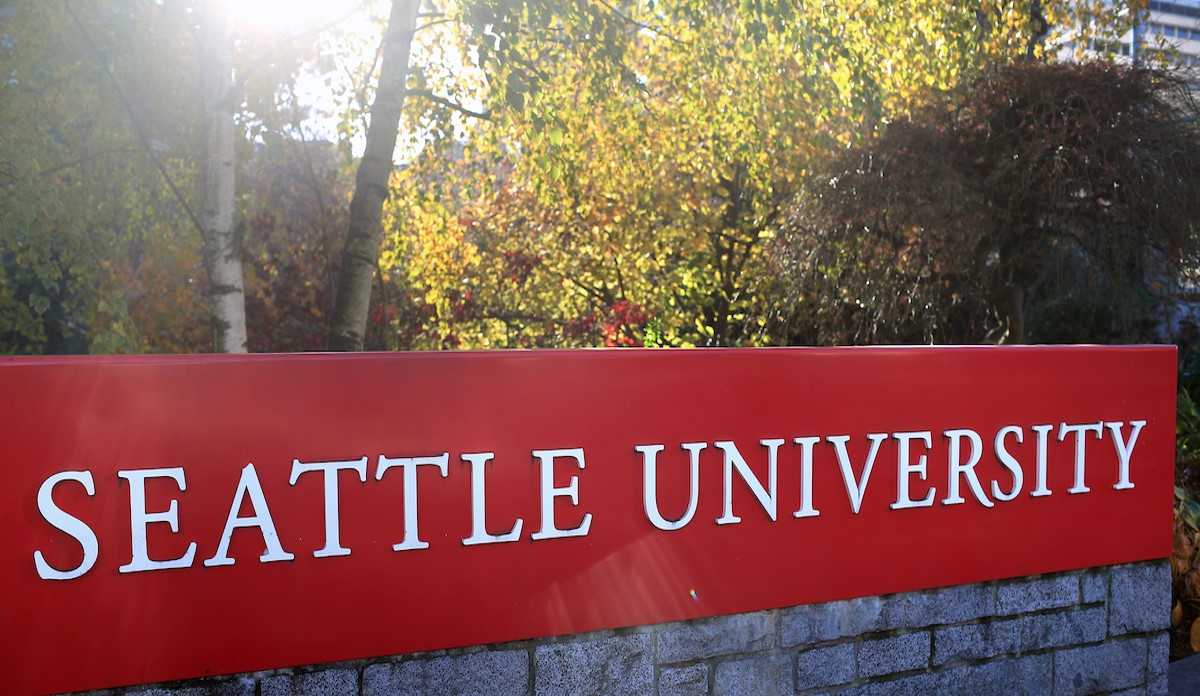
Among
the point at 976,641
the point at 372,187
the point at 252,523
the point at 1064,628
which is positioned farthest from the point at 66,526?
the point at 372,187

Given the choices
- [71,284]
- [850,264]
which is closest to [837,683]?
[850,264]

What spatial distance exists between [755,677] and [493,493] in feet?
3.81

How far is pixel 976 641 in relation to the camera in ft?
14.1

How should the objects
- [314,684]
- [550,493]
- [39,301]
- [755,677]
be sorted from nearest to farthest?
[314,684], [550,493], [755,677], [39,301]

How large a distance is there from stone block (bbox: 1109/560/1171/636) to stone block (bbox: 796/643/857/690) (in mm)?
1387

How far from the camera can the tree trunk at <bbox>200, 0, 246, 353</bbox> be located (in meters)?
7.89

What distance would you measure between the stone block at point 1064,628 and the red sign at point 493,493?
0.22 m

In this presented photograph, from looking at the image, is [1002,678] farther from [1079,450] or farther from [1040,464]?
[1079,450]

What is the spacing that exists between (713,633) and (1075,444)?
1.87 m

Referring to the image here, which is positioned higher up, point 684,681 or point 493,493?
point 493,493

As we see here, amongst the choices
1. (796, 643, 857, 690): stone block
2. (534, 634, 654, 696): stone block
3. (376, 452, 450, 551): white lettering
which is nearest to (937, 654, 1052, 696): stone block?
(796, 643, 857, 690): stone block

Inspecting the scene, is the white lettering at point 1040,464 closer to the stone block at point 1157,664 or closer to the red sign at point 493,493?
the red sign at point 493,493

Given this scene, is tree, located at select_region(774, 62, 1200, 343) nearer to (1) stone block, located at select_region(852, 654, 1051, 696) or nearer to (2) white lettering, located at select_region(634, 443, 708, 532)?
(1) stone block, located at select_region(852, 654, 1051, 696)

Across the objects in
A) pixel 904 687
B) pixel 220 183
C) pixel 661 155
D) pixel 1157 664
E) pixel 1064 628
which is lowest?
pixel 1157 664
